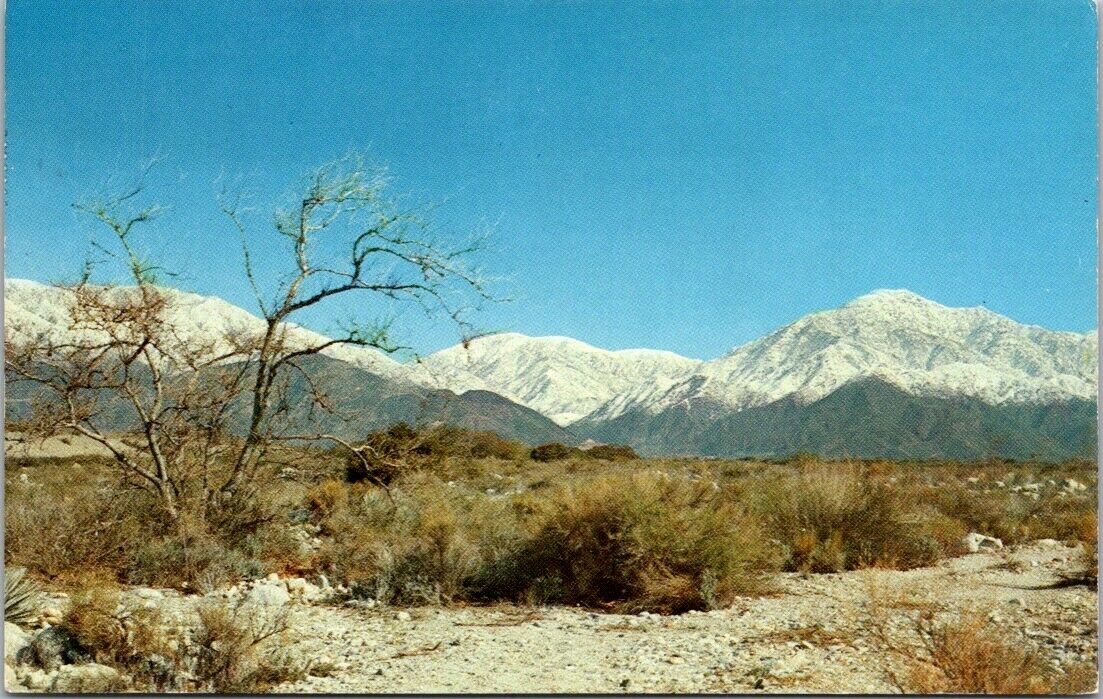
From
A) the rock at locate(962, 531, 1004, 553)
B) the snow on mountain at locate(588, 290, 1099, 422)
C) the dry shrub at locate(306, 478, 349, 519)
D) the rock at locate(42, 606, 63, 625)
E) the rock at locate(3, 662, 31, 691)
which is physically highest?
the snow on mountain at locate(588, 290, 1099, 422)

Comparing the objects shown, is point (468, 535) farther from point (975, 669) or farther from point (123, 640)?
point (975, 669)

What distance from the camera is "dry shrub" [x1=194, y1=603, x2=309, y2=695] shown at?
5.64 meters

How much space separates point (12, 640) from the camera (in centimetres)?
595

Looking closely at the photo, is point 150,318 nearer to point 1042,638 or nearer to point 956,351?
point 1042,638

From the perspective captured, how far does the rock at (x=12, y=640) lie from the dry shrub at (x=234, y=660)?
1199 mm

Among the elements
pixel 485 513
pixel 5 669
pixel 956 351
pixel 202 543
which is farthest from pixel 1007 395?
pixel 5 669

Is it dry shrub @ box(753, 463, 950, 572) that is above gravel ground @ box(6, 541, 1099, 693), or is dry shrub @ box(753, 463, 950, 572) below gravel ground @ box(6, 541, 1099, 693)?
above

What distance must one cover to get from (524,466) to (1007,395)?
18.3 m

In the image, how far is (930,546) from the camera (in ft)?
34.5

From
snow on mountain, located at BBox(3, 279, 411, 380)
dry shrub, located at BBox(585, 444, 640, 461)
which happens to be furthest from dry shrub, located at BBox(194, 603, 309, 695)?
dry shrub, located at BBox(585, 444, 640, 461)

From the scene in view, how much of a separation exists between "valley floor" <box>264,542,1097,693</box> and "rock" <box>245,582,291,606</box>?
24cm

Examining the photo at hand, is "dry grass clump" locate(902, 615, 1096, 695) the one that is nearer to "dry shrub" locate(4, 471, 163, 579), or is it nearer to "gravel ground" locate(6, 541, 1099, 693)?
"gravel ground" locate(6, 541, 1099, 693)

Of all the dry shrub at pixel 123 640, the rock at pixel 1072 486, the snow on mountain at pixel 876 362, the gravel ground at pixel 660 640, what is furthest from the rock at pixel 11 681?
the snow on mountain at pixel 876 362

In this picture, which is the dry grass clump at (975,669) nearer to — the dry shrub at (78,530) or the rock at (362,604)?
the rock at (362,604)
